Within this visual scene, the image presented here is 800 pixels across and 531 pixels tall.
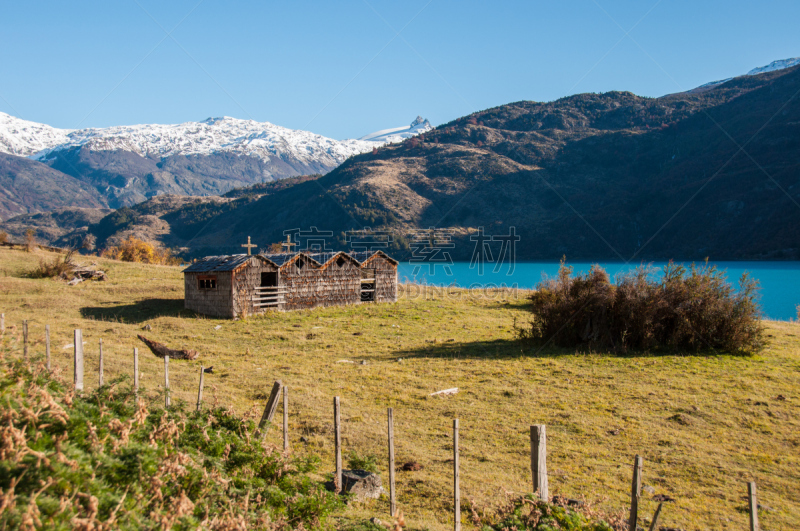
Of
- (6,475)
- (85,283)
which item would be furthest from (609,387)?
(85,283)

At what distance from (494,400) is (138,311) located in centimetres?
1870

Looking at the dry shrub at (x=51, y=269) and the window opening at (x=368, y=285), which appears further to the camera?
the dry shrub at (x=51, y=269)

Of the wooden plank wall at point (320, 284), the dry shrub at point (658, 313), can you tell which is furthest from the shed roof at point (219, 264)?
the dry shrub at point (658, 313)

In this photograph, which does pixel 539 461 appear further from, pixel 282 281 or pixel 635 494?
pixel 282 281

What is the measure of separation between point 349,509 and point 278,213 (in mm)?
136729

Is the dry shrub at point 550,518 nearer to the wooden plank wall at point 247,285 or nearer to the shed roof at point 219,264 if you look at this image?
the wooden plank wall at point 247,285

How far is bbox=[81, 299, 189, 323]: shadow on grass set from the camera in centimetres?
2158

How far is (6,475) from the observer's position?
8.26 ft

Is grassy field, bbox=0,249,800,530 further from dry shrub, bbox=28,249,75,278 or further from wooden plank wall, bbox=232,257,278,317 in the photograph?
dry shrub, bbox=28,249,75,278

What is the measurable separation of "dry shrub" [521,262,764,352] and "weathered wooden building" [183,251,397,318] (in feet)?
43.0

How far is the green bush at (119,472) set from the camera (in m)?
2.54

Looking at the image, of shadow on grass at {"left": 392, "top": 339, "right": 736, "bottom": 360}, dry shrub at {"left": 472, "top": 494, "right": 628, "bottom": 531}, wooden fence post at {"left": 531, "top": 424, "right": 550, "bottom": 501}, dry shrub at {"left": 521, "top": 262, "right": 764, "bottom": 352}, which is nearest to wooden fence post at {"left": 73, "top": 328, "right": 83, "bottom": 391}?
dry shrub at {"left": 472, "top": 494, "right": 628, "bottom": 531}

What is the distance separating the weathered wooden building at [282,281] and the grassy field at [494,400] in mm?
1531

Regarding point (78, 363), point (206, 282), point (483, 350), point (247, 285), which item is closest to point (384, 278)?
point (247, 285)
